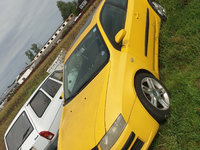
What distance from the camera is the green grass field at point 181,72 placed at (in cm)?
309

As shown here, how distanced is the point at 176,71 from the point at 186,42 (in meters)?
0.65

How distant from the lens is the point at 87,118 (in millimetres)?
3168

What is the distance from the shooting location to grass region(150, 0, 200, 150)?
10.2ft

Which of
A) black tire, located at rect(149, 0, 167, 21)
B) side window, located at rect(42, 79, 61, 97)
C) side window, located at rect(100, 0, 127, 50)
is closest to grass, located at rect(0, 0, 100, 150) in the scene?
side window, located at rect(42, 79, 61, 97)

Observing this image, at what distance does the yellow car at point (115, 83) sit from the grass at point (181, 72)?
0.23 metres

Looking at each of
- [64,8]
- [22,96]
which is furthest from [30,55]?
[22,96]

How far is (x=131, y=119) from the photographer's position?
2.88 meters

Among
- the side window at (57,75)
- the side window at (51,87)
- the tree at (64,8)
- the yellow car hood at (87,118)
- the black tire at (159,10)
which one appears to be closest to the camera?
the yellow car hood at (87,118)

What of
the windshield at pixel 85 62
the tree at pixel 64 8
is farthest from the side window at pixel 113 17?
the tree at pixel 64 8

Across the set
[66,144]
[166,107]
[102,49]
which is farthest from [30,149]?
[166,107]

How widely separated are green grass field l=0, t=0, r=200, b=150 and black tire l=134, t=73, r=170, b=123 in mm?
136

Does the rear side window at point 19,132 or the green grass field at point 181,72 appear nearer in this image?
the green grass field at point 181,72

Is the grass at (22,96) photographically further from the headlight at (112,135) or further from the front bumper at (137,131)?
the front bumper at (137,131)

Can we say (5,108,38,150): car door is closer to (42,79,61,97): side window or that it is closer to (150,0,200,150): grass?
(42,79,61,97): side window
